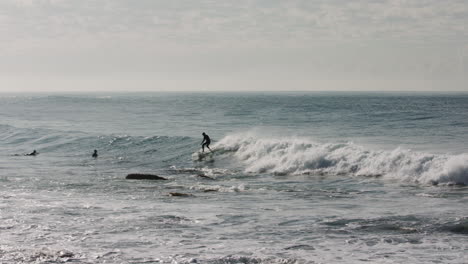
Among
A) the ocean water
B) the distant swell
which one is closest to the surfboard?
the ocean water

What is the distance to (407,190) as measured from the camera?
20.5m

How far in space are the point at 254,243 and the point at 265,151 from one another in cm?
2039

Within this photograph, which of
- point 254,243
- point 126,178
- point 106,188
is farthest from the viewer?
point 126,178

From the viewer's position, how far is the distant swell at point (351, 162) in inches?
887

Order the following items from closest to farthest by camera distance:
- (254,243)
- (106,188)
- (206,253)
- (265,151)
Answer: (206,253) < (254,243) < (106,188) < (265,151)

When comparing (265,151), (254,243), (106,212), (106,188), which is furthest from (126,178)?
(254,243)

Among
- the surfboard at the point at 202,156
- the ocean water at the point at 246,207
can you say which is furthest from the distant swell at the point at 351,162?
the surfboard at the point at 202,156

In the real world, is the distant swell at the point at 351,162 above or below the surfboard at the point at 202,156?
above

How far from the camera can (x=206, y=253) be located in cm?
1183

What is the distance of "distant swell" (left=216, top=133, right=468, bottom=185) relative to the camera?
22.5m

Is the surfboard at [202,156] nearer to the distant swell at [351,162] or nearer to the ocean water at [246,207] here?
the ocean water at [246,207]

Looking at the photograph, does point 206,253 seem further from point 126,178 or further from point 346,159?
point 346,159

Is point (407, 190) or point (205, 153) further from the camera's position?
point (205, 153)

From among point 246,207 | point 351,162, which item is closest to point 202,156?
point 351,162
